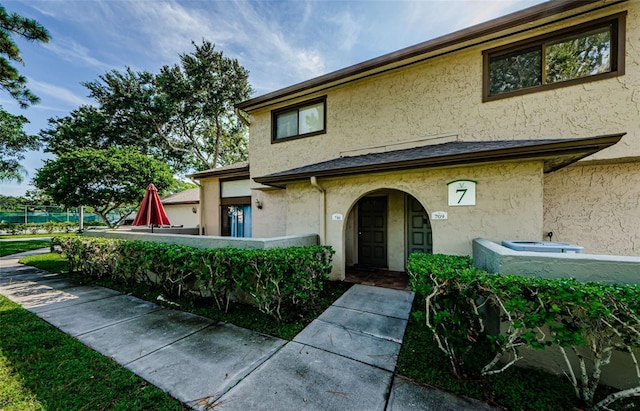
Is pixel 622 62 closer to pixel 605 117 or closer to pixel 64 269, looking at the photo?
pixel 605 117

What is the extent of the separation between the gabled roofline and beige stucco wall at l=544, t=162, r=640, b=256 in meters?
3.51

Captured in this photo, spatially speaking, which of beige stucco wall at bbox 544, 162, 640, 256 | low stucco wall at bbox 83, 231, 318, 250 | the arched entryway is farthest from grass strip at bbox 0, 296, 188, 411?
beige stucco wall at bbox 544, 162, 640, 256

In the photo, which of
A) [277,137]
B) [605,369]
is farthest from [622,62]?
[277,137]

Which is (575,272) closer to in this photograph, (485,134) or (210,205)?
(485,134)

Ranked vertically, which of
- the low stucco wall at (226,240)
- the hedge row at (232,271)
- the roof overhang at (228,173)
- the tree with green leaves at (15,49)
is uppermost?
the tree with green leaves at (15,49)

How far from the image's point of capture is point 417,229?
24.7 feet

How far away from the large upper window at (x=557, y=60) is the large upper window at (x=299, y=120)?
4872 mm

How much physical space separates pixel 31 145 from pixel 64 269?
19729 mm

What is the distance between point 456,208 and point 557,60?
4.22 meters

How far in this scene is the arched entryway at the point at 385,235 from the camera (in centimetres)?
739

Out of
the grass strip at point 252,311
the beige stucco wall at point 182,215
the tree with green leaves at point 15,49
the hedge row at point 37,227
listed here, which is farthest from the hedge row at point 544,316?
the hedge row at point 37,227

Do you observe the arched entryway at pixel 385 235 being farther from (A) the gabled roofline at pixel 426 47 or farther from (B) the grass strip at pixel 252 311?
(A) the gabled roofline at pixel 426 47

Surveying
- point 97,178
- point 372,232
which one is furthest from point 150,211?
point 372,232

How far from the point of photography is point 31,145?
18.9 meters
